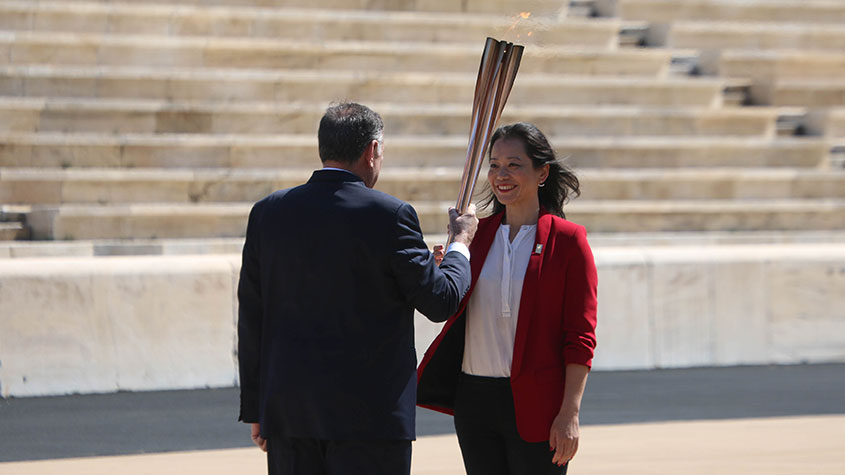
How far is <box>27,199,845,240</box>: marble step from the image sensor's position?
10.1m

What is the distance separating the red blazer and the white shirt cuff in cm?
15

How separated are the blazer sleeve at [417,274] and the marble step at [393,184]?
18.9ft

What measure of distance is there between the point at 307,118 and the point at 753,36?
20.9ft

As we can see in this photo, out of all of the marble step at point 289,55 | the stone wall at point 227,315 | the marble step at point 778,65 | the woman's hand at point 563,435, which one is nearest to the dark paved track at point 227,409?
the stone wall at point 227,315

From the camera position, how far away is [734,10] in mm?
15289

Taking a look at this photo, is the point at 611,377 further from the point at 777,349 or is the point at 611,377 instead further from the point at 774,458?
the point at 774,458

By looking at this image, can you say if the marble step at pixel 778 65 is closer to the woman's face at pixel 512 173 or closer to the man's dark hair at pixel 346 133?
the woman's face at pixel 512 173

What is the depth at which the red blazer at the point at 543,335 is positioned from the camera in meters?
3.68

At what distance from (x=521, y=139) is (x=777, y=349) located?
6.42 m

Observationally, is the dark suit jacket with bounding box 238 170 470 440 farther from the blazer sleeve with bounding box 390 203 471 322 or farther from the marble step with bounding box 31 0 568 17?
the marble step with bounding box 31 0 568 17

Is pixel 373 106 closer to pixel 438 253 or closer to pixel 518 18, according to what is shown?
pixel 518 18

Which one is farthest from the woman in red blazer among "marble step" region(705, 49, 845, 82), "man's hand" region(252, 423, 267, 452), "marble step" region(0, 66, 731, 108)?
"marble step" region(705, 49, 845, 82)

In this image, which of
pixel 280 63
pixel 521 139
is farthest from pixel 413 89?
pixel 521 139

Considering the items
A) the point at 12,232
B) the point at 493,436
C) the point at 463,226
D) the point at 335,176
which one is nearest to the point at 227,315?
the point at 12,232
